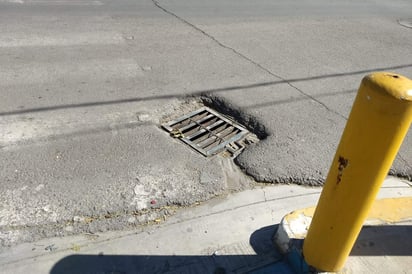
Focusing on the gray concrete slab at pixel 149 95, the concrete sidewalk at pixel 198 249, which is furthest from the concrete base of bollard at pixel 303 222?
the gray concrete slab at pixel 149 95

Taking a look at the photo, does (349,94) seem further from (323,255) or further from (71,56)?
(71,56)

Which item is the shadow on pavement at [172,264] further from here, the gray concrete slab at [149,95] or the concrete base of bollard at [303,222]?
the gray concrete slab at [149,95]

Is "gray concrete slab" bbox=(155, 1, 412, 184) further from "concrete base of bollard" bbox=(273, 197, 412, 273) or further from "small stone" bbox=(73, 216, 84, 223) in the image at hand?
"small stone" bbox=(73, 216, 84, 223)

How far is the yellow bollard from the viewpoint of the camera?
1785 mm

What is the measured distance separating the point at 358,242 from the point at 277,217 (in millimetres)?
605

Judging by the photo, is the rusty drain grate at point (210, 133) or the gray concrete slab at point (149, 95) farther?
the rusty drain grate at point (210, 133)

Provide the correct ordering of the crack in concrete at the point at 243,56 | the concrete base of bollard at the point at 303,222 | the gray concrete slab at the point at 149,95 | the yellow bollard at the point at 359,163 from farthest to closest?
the crack in concrete at the point at 243,56 < the gray concrete slab at the point at 149,95 < the concrete base of bollard at the point at 303,222 < the yellow bollard at the point at 359,163

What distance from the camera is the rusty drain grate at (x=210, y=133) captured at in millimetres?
3670

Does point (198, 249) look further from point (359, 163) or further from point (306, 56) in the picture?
point (306, 56)

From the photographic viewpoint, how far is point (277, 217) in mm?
2941

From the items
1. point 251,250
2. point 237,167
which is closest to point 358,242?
point 251,250

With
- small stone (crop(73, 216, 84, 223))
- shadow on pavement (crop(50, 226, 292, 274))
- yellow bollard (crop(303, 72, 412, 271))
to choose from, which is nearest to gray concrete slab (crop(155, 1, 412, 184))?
shadow on pavement (crop(50, 226, 292, 274))

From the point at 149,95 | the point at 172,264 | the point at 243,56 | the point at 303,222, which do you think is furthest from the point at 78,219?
the point at 243,56

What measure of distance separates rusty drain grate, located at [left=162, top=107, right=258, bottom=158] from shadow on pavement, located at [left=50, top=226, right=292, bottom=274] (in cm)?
122
